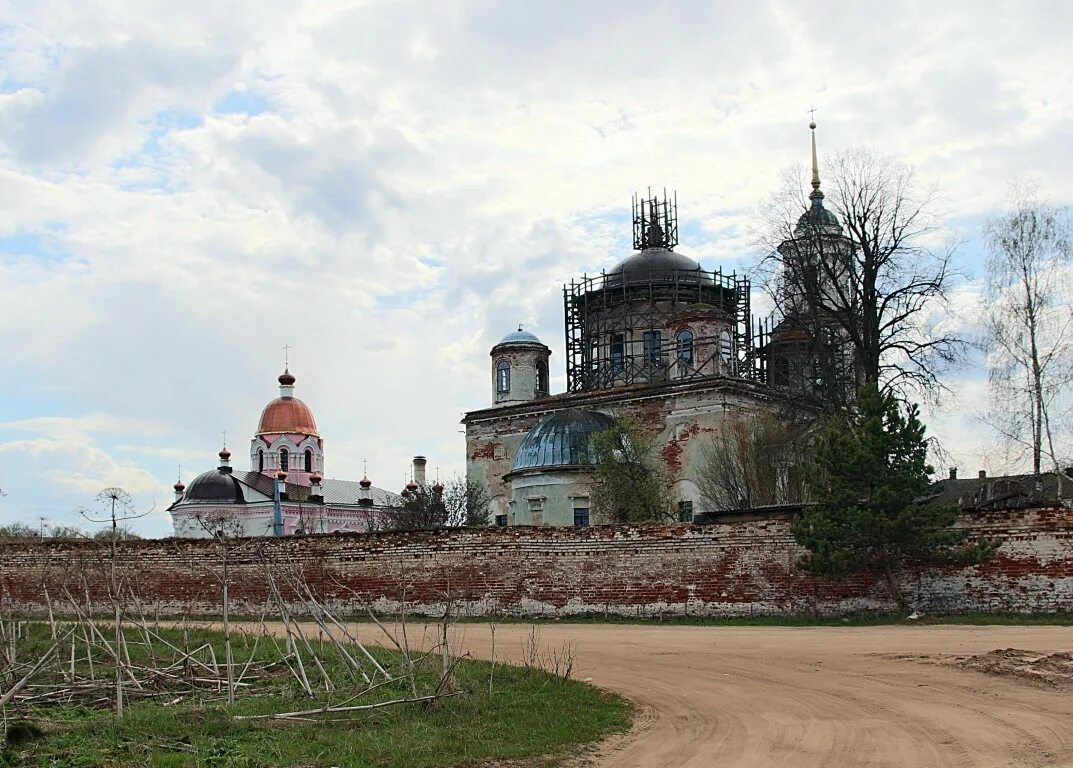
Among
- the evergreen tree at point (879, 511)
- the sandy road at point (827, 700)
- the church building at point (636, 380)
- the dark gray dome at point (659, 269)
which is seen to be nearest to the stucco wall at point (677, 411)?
the church building at point (636, 380)

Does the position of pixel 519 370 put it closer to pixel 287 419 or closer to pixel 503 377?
pixel 503 377

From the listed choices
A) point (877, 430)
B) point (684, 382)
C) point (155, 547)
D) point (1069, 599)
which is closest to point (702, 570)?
point (877, 430)

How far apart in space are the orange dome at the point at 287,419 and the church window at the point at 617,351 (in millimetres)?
33022

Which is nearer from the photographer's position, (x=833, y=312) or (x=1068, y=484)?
(x=1068, y=484)

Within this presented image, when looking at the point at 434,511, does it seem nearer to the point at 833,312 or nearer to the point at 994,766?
the point at 833,312

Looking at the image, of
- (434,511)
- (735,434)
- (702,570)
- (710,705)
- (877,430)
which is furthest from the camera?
(434,511)

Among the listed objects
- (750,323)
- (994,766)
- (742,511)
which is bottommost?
(994,766)

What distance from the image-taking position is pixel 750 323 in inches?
1897

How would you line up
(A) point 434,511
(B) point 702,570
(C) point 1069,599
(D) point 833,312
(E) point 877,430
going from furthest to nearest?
(A) point 434,511
(D) point 833,312
(B) point 702,570
(E) point 877,430
(C) point 1069,599

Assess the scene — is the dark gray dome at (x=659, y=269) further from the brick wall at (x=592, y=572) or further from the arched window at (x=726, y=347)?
the brick wall at (x=592, y=572)

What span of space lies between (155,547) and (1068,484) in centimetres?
2191

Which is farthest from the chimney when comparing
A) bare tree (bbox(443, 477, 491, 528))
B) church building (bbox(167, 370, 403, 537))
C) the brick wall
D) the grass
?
the grass

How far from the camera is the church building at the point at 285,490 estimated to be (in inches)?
2670

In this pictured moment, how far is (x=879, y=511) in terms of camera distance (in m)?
22.8
